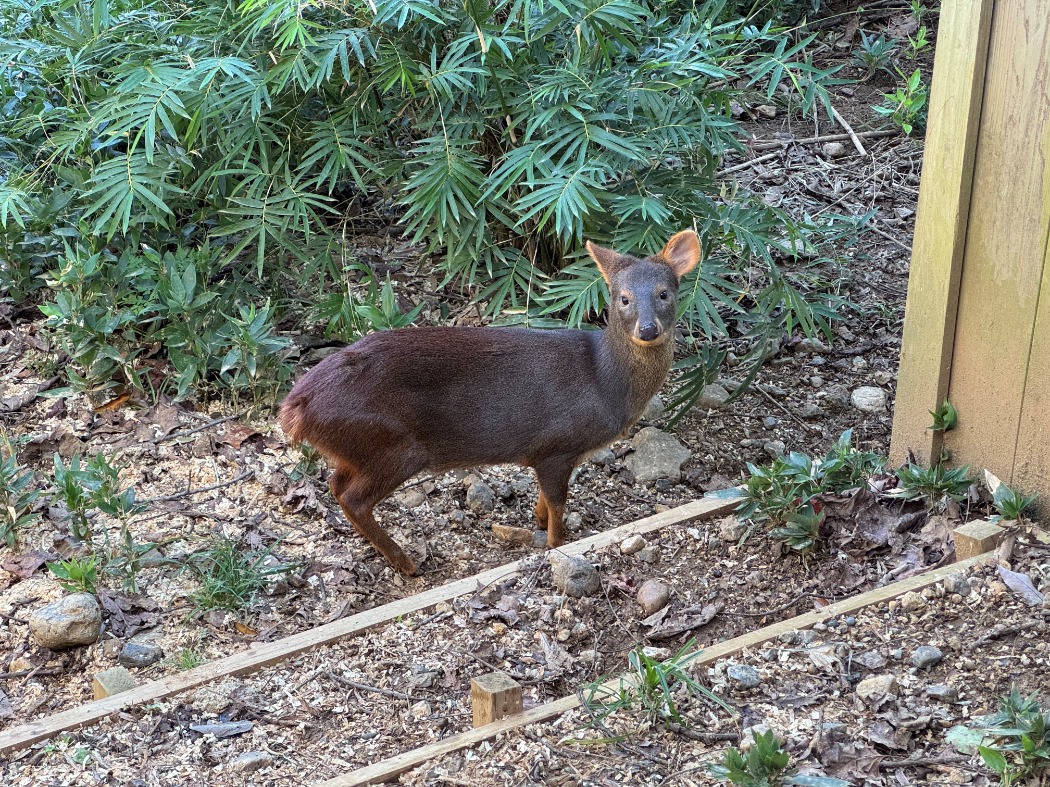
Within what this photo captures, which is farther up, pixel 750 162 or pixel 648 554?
pixel 750 162

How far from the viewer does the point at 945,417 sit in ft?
12.6

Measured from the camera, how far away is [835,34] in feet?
26.5

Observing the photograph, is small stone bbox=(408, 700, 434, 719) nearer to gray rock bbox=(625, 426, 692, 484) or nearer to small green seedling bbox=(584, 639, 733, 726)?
small green seedling bbox=(584, 639, 733, 726)

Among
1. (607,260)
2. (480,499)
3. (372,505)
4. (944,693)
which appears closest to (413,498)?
(480,499)

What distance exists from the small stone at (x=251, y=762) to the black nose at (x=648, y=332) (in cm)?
211

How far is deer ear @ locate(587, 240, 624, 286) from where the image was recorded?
183 inches

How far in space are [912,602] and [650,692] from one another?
86cm

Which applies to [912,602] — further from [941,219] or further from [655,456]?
[655,456]

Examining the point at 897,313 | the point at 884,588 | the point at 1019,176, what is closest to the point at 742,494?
the point at 884,588

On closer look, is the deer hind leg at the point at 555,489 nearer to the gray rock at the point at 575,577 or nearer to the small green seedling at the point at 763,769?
the gray rock at the point at 575,577

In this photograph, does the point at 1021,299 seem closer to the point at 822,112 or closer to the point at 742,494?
the point at 742,494

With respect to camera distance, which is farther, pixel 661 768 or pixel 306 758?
pixel 306 758

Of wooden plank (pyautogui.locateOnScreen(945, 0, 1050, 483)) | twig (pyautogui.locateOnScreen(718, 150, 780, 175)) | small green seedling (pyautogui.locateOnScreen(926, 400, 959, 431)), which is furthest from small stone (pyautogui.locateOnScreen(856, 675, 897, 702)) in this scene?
twig (pyautogui.locateOnScreen(718, 150, 780, 175))

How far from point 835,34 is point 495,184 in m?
4.29
